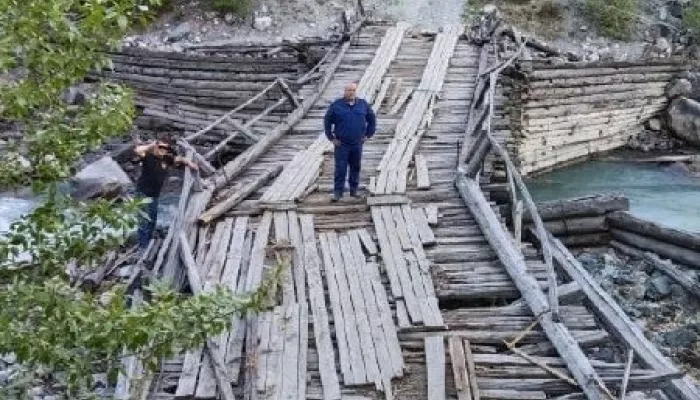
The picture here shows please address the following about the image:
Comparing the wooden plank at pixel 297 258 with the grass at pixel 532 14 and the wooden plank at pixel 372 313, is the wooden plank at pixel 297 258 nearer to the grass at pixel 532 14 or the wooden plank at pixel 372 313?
the wooden plank at pixel 372 313

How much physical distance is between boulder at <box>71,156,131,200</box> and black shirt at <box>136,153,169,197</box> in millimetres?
3784

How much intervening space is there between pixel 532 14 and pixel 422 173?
15.4 meters

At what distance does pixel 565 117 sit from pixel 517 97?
1.97 meters

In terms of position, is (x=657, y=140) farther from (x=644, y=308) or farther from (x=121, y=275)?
(x=121, y=275)

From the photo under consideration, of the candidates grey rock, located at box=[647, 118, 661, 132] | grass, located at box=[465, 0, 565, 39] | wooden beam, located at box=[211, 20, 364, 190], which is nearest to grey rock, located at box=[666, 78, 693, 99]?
grey rock, located at box=[647, 118, 661, 132]

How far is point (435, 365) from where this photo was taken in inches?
252

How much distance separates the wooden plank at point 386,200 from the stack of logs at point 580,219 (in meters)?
3.99

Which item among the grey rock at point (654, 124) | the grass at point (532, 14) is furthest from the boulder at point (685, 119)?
the grass at point (532, 14)

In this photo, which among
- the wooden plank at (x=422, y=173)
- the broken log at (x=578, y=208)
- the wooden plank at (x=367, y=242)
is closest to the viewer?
the wooden plank at (x=367, y=242)

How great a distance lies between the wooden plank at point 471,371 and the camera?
610 cm

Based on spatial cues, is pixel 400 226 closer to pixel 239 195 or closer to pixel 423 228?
pixel 423 228

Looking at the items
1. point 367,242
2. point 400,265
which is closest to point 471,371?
point 400,265

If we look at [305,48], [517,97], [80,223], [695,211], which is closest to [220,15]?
[305,48]

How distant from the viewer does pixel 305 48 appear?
699 inches
